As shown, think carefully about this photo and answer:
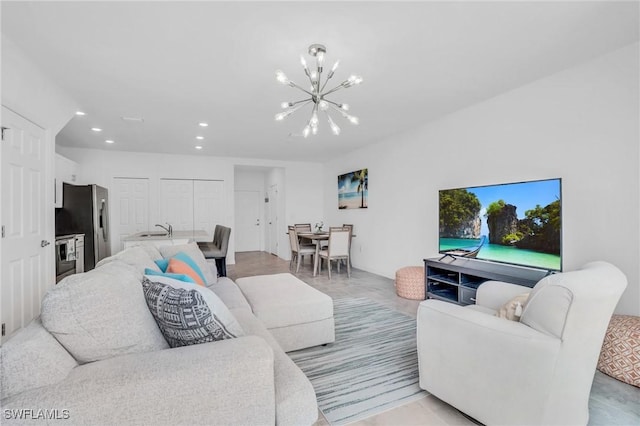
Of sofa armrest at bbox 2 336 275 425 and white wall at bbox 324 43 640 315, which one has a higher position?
white wall at bbox 324 43 640 315

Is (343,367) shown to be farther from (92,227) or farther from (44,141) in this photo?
(92,227)

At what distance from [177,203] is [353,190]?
12.5ft

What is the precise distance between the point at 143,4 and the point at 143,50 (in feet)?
1.99

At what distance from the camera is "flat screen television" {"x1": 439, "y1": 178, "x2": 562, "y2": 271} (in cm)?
277

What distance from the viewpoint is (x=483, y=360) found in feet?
4.92

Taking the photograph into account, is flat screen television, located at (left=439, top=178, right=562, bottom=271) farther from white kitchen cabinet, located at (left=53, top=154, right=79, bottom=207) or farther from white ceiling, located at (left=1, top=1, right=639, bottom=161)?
white kitchen cabinet, located at (left=53, top=154, right=79, bottom=207)

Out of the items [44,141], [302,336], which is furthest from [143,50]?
[302,336]

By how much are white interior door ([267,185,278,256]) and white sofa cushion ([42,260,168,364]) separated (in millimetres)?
6827

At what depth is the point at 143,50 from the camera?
2.39 metres

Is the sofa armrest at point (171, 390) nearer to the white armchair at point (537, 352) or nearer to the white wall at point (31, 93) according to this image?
the white armchair at point (537, 352)

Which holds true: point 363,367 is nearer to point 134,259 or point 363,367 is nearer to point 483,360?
point 483,360

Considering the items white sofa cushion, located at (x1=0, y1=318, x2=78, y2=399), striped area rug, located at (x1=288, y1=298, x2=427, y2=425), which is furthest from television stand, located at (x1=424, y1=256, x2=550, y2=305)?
white sofa cushion, located at (x1=0, y1=318, x2=78, y2=399)

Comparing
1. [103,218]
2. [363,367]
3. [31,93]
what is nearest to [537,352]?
[363,367]

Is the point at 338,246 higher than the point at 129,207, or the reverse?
the point at 129,207
